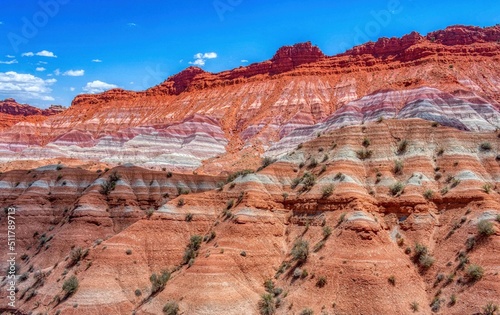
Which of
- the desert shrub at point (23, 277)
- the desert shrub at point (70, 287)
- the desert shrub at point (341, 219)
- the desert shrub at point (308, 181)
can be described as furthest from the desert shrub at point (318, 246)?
the desert shrub at point (23, 277)

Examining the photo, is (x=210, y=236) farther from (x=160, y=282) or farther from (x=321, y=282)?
(x=321, y=282)

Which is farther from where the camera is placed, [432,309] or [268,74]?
[268,74]

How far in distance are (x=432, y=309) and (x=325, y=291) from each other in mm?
7435

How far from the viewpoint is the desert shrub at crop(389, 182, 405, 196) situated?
134 ft

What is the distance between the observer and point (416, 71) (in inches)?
4791

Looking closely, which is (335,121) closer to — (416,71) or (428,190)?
(416,71)

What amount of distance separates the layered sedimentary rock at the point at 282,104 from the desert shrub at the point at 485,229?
51.1m

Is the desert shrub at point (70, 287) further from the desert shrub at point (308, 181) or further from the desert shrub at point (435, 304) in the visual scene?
the desert shrub at point (435, 304)

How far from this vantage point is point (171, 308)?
113 ft

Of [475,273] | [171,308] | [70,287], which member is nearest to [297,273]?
[171,308]

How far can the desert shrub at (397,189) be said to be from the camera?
4084 centimetres

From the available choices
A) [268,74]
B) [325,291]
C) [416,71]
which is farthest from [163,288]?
[268,74]
